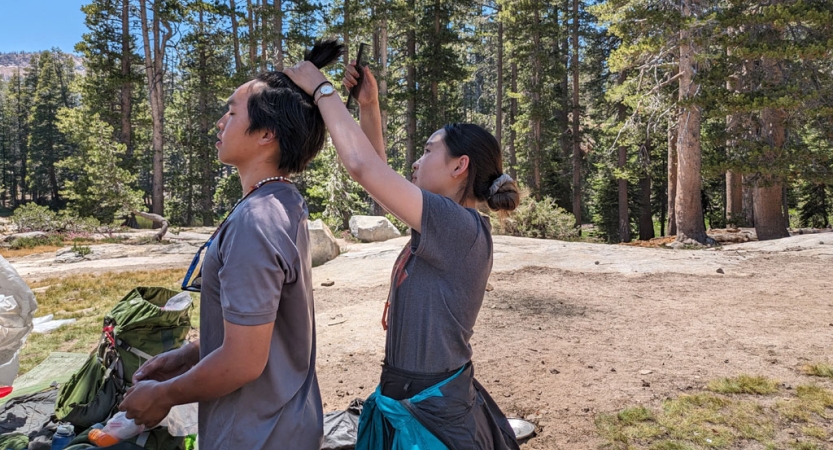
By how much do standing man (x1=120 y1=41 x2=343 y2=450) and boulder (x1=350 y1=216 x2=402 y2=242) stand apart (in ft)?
43.6

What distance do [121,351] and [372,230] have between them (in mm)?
12279

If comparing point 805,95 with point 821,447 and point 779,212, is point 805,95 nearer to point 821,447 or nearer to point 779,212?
point 779,212

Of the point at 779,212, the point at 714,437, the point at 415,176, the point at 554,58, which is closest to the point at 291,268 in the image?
the point at 415,176

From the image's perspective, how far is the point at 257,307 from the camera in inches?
46.5

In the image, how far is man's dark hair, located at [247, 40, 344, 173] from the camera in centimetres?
145

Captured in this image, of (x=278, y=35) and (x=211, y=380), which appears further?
(x=278, y=35)

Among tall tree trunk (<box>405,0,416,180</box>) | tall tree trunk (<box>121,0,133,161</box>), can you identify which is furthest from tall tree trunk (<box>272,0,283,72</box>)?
tall tree trunk (<box>121,0,133,161</box>)

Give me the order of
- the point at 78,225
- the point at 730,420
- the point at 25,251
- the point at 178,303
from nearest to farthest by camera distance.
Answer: the point at 178,303
the point at 730,420
the point at 25,251
the point at 78,225

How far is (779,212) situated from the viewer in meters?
13.3

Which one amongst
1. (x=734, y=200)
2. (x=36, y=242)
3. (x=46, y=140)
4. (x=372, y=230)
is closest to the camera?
(x=372, y=230)

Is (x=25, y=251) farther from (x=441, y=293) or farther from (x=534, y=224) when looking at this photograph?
(x=441, y=293)

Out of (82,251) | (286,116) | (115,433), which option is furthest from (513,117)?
(115,433)

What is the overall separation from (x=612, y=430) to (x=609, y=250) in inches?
309

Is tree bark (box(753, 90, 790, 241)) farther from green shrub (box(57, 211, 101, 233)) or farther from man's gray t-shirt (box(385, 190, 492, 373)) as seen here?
green shrub (box(57, 211, 101, 233))
